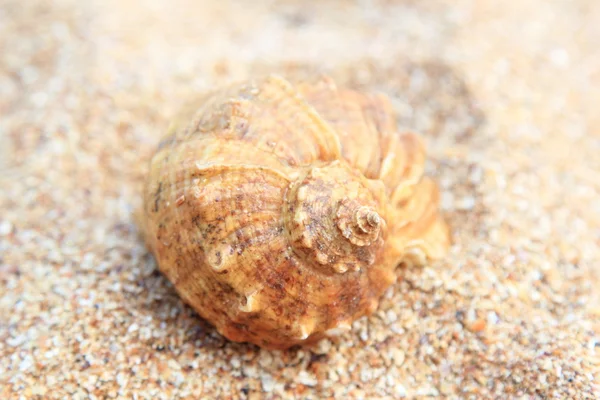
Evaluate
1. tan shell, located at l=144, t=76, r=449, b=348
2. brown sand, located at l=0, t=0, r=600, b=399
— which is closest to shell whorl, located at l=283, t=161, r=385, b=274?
tan shell, located at l=144, t=76, r=449, b=348

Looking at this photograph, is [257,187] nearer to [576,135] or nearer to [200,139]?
[200,139]

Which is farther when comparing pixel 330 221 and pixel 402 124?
pixel 402 124

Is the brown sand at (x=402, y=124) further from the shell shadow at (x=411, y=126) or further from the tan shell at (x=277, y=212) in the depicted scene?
the tan shell at (x=277, y=212)

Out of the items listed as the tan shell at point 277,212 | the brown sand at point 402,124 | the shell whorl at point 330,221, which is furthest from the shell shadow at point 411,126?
the shell whorl at point 330,221

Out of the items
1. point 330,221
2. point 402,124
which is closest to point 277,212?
point 330,221

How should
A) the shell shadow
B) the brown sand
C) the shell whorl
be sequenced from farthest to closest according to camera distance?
the shell shadow, the brown sand, the shell whorl

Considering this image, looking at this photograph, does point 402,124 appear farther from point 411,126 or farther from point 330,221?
point 330,221

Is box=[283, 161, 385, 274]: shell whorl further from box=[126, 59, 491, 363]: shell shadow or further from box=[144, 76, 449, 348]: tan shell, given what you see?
box=[126, 59, 491, 363]: shell shadow

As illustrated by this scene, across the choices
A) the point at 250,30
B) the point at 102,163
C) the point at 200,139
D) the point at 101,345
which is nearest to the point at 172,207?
the point at 200,139
